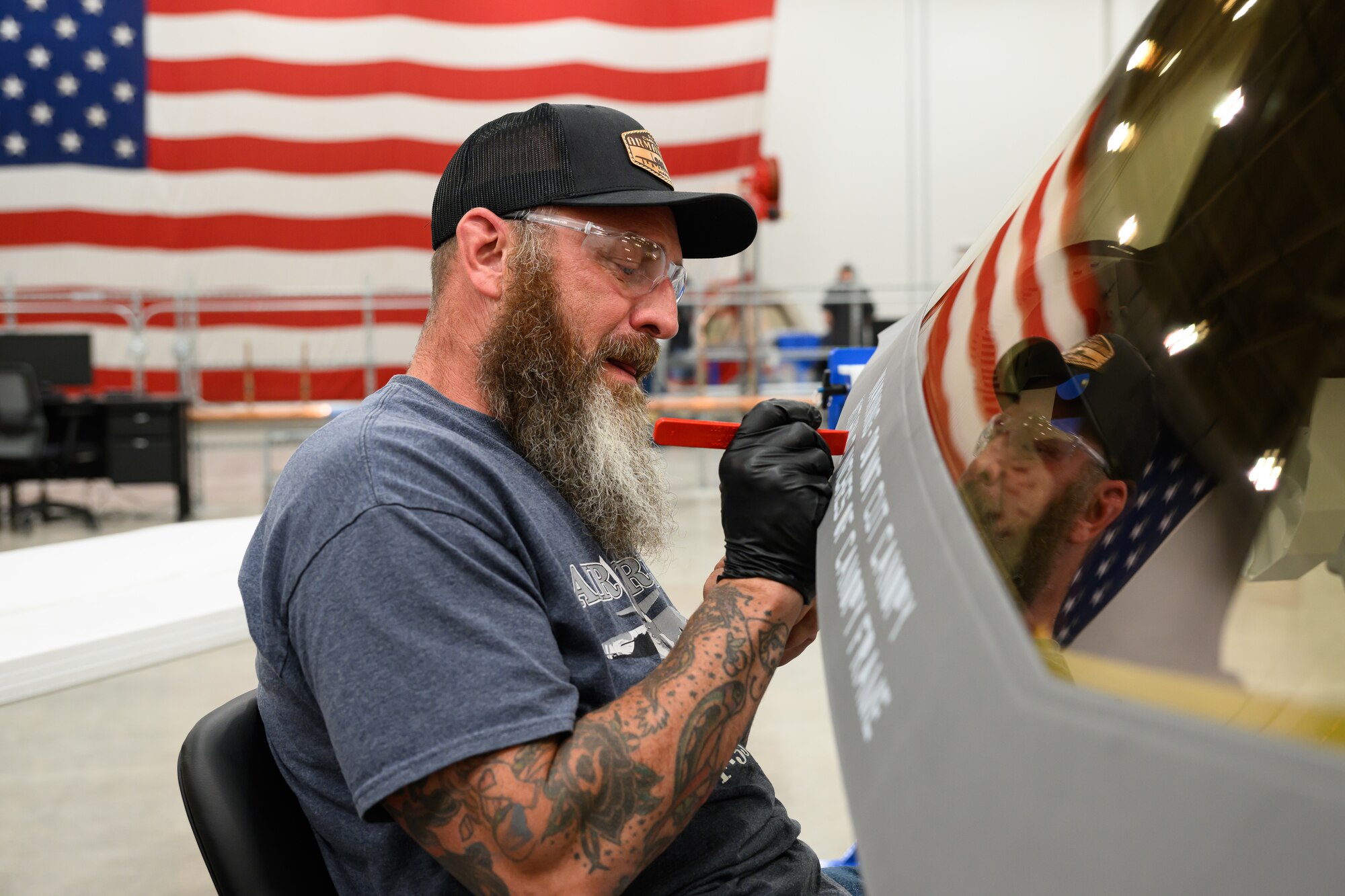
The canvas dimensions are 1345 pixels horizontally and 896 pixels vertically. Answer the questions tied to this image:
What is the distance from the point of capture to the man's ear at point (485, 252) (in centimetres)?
106

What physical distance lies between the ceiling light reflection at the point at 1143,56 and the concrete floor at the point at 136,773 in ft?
2.70

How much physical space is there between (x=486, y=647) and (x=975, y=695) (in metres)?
0.50

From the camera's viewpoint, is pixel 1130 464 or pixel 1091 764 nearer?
pixel 1091 764

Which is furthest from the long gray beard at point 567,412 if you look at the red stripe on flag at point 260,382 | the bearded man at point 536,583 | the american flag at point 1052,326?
the red stripe on flag at point 260,382

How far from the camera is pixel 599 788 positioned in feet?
2.43

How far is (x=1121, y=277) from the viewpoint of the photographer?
1.52 ft

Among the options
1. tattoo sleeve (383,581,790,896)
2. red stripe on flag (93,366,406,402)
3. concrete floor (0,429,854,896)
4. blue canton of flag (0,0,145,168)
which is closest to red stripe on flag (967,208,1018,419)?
tattoo sleeve (383,581,790,896)

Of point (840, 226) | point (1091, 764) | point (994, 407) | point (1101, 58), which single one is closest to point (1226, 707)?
point (1091, 764)

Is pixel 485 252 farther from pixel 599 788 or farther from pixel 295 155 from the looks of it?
pixel 295 155

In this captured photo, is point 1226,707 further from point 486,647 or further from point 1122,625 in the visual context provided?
point 486,647

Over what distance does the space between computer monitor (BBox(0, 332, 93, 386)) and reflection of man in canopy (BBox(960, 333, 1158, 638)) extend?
769cm

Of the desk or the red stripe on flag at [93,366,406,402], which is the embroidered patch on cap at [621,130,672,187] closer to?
the desk

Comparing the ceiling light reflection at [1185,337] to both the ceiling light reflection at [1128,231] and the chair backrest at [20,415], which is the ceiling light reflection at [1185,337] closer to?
the ceiling light reflection at [1128,231]

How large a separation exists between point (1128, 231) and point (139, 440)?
6.92 meters
